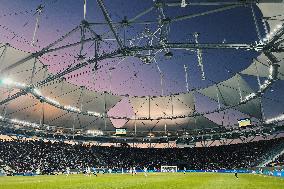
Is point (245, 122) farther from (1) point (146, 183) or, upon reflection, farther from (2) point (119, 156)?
(1) point (146, 183)

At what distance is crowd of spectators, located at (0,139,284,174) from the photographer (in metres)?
52.3

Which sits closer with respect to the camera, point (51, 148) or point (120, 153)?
point (51, 148)

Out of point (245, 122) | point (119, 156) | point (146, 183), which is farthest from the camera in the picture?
point (119, 156)

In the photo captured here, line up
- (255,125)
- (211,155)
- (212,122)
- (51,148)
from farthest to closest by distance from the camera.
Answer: (211,155) → (212,122) → (51,148) → (255,125)

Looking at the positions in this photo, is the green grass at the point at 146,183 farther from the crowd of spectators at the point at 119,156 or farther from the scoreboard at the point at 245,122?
the crowd of spectators at the point at 119,156

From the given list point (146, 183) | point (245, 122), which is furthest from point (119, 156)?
point (146, 183)

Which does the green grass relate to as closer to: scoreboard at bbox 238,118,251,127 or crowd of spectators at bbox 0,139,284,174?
scoreboard at bbox 238,118,251,127

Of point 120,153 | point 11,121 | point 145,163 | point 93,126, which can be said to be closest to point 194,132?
point 145,163

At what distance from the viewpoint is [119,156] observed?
6875cm

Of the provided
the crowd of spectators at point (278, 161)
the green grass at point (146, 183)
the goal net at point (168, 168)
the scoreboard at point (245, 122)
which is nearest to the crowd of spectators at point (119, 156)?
the crowd of spectators at point (278, 161)

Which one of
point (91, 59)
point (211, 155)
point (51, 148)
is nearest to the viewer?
point (91, 59)

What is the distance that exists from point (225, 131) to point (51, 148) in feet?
128

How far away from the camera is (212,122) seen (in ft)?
210

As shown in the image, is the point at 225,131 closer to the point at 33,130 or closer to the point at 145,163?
the point at 145,163
